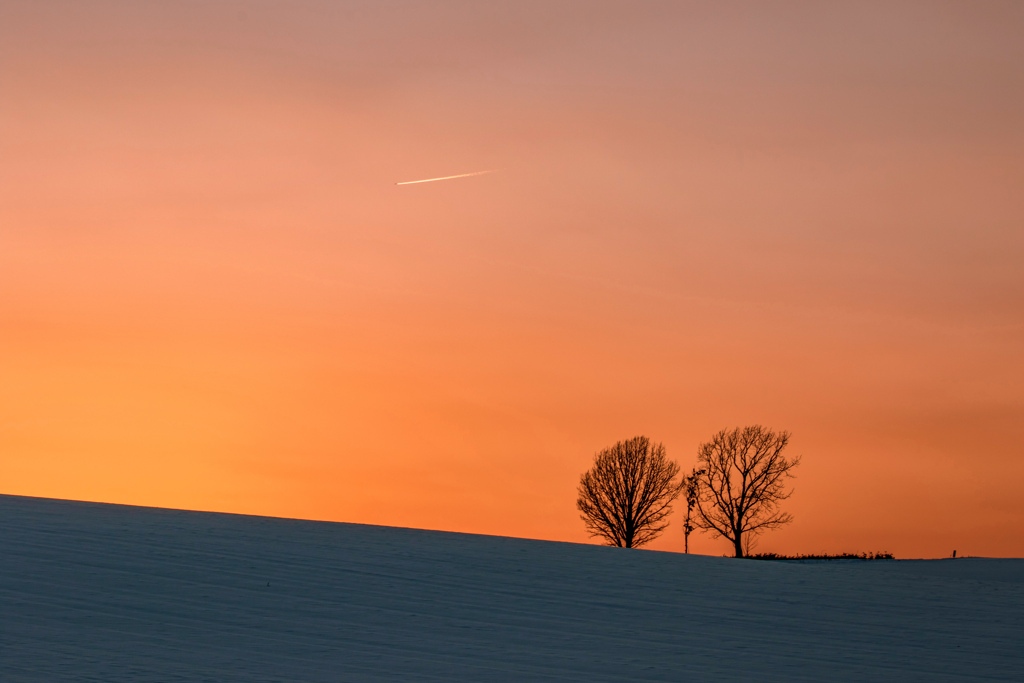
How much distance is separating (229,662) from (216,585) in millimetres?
6498

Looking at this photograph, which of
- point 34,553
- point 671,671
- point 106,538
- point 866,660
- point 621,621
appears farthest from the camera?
point 106,538

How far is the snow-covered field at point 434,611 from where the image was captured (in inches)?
492

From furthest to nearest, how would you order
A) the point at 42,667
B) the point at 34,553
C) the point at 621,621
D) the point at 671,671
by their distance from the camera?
the point at 34,553 < the point at 621,621 < the point at 671,671 < the point at 42,667

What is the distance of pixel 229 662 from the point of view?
11.8m

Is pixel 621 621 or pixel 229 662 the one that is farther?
pixel 621 621

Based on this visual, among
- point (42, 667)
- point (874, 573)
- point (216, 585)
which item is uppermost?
point (874, 573)

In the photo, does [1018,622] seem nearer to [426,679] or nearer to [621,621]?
[621,621]

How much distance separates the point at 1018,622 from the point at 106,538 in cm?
2091

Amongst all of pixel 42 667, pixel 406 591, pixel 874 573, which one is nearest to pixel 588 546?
pixel 874 573

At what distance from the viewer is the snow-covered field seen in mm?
12492

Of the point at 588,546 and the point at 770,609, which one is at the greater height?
the point at 588,546

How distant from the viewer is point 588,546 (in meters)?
28.7

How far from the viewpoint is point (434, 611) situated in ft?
56.6

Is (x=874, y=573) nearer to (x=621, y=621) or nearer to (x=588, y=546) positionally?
(x=588, y=546)
